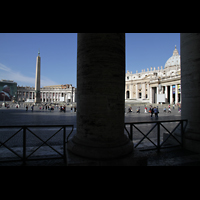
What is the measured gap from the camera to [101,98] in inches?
108

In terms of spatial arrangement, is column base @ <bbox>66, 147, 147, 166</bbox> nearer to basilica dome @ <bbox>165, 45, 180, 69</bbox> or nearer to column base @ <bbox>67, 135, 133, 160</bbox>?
column base @ <bbox>67, 135, 133, 160</bbox>

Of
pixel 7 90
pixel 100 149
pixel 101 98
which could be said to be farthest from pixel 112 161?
pixel 7 90

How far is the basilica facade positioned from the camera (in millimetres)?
54963

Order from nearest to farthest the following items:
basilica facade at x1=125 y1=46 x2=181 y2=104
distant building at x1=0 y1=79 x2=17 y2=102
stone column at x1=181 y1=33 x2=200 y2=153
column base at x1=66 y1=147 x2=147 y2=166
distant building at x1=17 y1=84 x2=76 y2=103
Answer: column base at x1=66 y1=147 x2=147 y2=166
stone column at x1=181 y1=33 x2=200 y2=153
basilica facade at x1=125 y1=46 x2=181 y2=104
distant building at x1=0 y1=79 x2=17 y2=102
distant building at x1=17 y1=84 x2=76 y2=103

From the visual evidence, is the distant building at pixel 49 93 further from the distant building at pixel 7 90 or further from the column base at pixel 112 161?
the column base at pixel 112 161

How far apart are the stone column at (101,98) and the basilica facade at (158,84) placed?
34268 mm

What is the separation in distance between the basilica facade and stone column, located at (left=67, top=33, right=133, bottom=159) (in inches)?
1349

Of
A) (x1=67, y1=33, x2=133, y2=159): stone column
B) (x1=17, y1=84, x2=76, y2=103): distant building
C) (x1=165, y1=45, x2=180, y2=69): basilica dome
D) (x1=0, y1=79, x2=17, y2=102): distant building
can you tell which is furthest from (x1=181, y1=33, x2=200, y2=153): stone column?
(x1=17, y1=84, x2=76, y2=103): distant building

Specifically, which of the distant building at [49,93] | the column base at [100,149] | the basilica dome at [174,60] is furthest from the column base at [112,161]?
the basilica dome at [174,60]

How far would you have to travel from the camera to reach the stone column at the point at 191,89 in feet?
14.9

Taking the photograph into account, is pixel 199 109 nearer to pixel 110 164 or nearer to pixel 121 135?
pixel 121 135

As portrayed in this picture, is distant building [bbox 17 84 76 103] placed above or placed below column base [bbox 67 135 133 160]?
above
